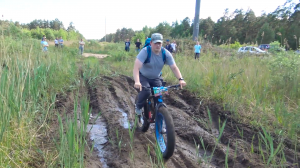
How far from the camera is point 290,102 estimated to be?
15.5ft

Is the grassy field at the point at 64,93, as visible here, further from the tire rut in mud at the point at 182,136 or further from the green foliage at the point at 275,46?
the green foliage at the point at 275,46

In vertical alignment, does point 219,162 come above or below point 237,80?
below

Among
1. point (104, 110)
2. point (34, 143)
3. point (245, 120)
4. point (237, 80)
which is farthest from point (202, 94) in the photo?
point (34, 143)

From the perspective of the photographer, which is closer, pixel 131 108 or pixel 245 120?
pixel 245 120

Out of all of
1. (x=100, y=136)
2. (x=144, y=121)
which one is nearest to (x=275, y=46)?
(x=144, y=121)

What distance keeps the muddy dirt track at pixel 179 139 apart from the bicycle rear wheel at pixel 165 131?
0.15 metres

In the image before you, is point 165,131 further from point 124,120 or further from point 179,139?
point 124,120

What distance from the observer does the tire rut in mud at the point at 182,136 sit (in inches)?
118

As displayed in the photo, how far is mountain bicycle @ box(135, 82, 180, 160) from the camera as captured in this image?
2.99 meters

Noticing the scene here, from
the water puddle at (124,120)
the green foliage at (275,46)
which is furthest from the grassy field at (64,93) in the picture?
the water puddle at (124,120)

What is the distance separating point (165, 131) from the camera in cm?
330

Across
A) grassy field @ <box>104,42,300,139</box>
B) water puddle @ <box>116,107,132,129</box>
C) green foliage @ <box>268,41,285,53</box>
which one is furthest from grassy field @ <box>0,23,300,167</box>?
water puddle @ <box>116,107,132,129</box>

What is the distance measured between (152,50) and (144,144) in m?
1.49

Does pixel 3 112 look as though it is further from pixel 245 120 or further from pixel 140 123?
pixel 245 120
